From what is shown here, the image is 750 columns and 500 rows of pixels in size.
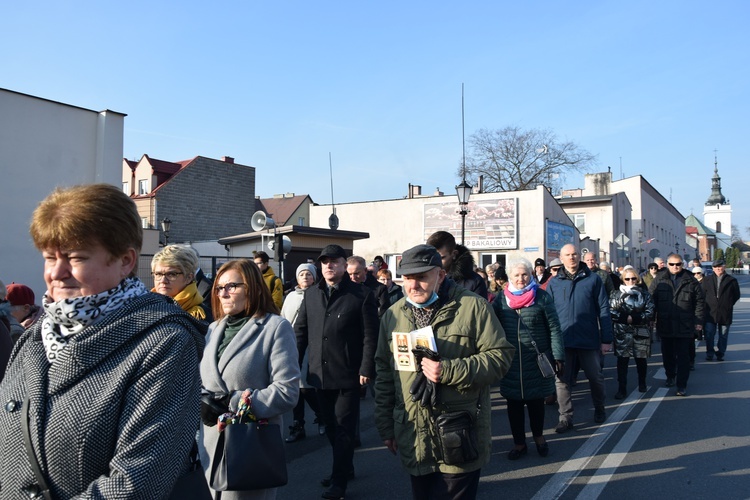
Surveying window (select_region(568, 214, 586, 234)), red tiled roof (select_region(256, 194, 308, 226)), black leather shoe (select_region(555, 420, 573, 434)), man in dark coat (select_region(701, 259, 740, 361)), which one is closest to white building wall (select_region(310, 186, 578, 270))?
window (select_region(568, 214, 586, 234))

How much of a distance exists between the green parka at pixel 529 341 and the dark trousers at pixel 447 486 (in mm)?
2560

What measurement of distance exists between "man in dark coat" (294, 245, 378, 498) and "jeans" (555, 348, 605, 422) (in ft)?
9.00

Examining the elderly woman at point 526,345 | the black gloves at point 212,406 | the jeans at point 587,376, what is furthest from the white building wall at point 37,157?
the black gloves at point 212,406

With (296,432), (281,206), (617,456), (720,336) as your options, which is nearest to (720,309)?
(720,336)

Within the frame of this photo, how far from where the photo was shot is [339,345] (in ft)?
16.8

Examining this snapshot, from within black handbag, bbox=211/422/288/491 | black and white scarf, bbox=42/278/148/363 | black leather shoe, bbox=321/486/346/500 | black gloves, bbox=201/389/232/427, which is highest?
black and white scarf, bbox=42/278/148/363

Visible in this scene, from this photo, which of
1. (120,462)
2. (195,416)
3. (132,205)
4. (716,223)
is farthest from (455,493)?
(716,223)

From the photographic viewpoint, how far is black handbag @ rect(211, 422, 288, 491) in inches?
112

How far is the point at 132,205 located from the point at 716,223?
15437 cm

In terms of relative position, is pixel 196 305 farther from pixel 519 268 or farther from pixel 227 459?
pixel 519 268

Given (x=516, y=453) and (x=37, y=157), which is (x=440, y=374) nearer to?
(x=516, y=453)

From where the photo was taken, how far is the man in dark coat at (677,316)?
8.59 metres

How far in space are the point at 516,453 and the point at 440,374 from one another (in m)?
3.10

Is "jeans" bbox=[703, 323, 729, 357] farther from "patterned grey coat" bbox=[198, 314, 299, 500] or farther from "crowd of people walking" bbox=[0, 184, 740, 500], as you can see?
"patterned grey coat" bbox=[198, 314, 299, 500]
